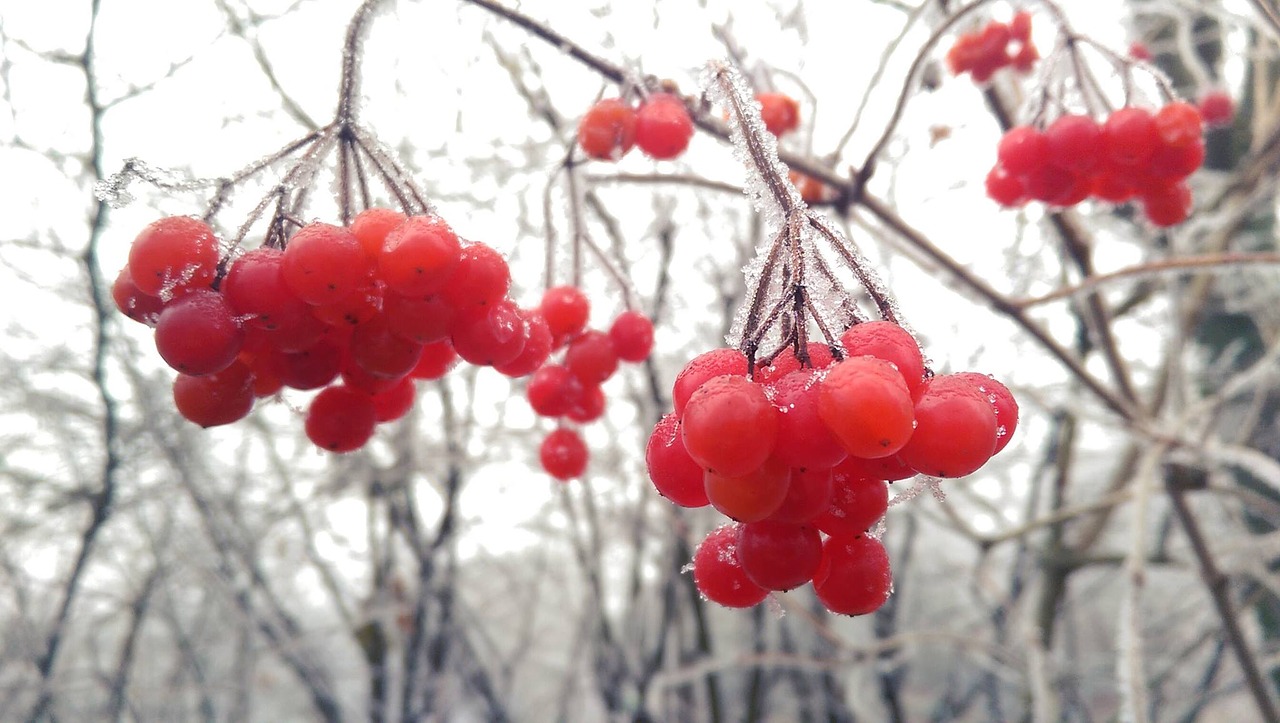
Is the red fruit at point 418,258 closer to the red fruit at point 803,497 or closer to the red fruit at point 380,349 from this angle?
the red fruit at point 380,349

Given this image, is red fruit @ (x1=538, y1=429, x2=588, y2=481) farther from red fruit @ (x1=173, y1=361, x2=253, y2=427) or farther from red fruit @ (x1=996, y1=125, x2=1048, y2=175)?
red fruit @ (x1=996, y1=125, x2=1048, y2=175)

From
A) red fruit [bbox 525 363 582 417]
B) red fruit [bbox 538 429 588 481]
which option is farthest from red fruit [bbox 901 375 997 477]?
red fruit [bbox 538 429 588 481]

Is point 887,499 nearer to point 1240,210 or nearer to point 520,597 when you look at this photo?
point 1240,210

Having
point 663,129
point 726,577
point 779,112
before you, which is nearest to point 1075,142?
point 779,112

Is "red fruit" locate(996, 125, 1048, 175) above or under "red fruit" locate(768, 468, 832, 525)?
above

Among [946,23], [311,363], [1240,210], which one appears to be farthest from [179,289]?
[1240,210]

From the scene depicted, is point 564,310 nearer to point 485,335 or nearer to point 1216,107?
point 485,335

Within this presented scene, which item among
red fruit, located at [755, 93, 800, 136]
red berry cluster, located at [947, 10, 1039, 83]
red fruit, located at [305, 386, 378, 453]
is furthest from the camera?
red berry cluster, located at [947, 10, 1039, 83]

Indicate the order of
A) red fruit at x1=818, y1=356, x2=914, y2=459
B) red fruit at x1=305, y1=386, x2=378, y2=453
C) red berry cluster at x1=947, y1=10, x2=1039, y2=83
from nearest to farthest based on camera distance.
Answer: red fruit at x1=818, y1=356, x2=914, y2=459, red fruit at x1=305, y1=386, x2=378, y2=453, red berry cluster at x1=947, y1=10, x2=1039, y2=83
